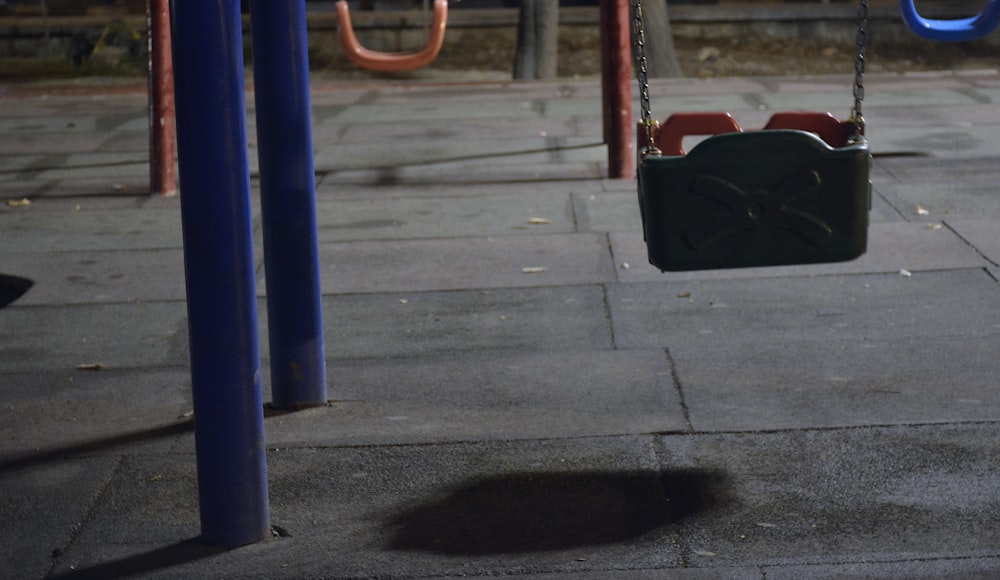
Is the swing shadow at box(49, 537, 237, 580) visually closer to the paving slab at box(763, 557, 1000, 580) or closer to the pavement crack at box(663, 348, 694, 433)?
the paving slab at box(763, 557, 1000, 580)

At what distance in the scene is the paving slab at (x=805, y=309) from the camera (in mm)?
5770

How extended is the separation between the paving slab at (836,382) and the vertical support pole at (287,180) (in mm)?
1405

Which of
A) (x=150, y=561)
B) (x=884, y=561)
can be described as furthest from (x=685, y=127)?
(x=150, y=561)

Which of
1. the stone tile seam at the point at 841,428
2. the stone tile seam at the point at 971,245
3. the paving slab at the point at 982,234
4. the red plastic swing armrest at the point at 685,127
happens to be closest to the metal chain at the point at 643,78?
the red plastic swing armrest at the point at 685,127

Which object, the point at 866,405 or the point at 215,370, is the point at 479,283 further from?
the point at 215,370

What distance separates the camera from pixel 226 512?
384 cm

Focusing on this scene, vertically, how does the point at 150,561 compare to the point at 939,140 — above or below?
above

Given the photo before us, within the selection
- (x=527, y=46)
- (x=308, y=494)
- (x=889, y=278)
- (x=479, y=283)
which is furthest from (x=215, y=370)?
(x=527, y=46)

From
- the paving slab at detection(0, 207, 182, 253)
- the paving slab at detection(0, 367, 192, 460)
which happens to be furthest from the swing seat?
the paving slab at detection(0, 207, 182, 253)

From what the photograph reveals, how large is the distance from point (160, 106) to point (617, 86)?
10.3 feet

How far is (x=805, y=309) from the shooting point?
6.15 meters

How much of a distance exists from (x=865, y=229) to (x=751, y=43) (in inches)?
683

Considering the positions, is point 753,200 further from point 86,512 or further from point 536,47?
point 536,47

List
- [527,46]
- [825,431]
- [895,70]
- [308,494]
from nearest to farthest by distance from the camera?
1. [308,494]
2. [825,431]
3. [527,46]
4. [895,70]
